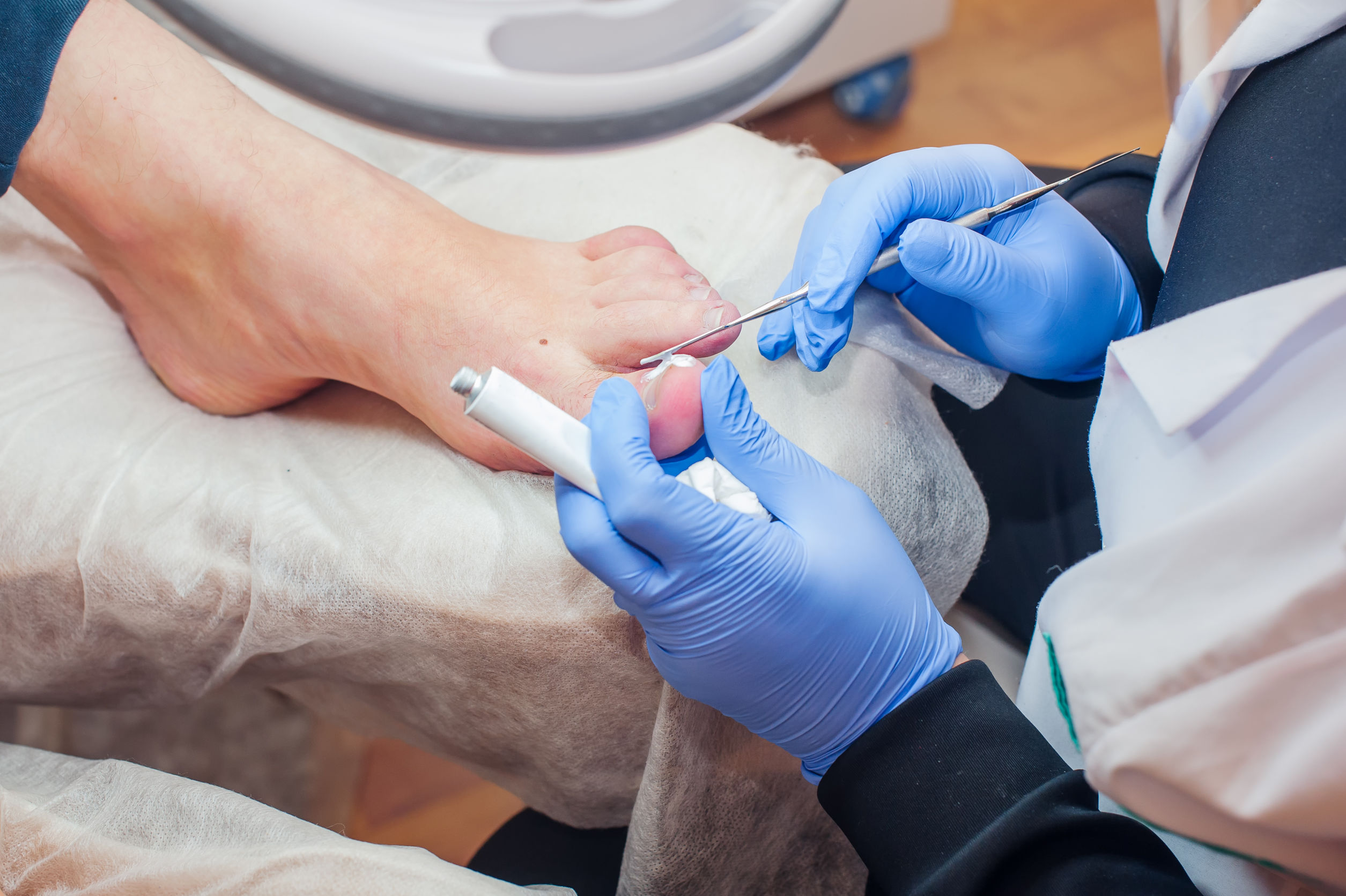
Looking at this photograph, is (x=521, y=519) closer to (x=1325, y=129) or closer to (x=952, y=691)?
(x=952, y=691)

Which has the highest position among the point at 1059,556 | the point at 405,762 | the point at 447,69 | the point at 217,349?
the point at 447,69

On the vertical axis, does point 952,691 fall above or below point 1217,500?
below

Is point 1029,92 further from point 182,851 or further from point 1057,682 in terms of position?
point 182,851

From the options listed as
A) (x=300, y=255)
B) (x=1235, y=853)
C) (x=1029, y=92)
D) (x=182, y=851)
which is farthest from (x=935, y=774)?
(x=1029, y=92)

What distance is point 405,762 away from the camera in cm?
125

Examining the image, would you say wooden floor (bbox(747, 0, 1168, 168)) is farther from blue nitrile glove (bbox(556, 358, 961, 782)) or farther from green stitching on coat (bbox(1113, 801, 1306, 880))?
green stitching on coat (bbox(1113, 801, 1306, 880))

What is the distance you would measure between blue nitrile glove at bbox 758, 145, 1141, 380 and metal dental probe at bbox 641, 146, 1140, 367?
1 cm

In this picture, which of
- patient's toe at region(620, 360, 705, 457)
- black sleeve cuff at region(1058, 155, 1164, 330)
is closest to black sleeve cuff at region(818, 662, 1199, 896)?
Answer: patient's toe at region(620, 360, 705, 457)

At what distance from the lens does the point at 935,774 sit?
57cm

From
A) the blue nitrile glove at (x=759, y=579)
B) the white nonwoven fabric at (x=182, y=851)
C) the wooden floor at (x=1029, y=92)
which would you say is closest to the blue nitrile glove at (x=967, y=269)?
the blue nitrile glove at (x=759, y=579)

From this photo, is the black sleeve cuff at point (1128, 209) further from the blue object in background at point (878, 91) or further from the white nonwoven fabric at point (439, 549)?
the blue object in background at point (878, 91)

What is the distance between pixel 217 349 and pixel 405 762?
75 cm

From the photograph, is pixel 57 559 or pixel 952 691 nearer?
pixel 952 691

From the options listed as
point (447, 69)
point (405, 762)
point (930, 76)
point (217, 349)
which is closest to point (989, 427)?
point (447, 69)
